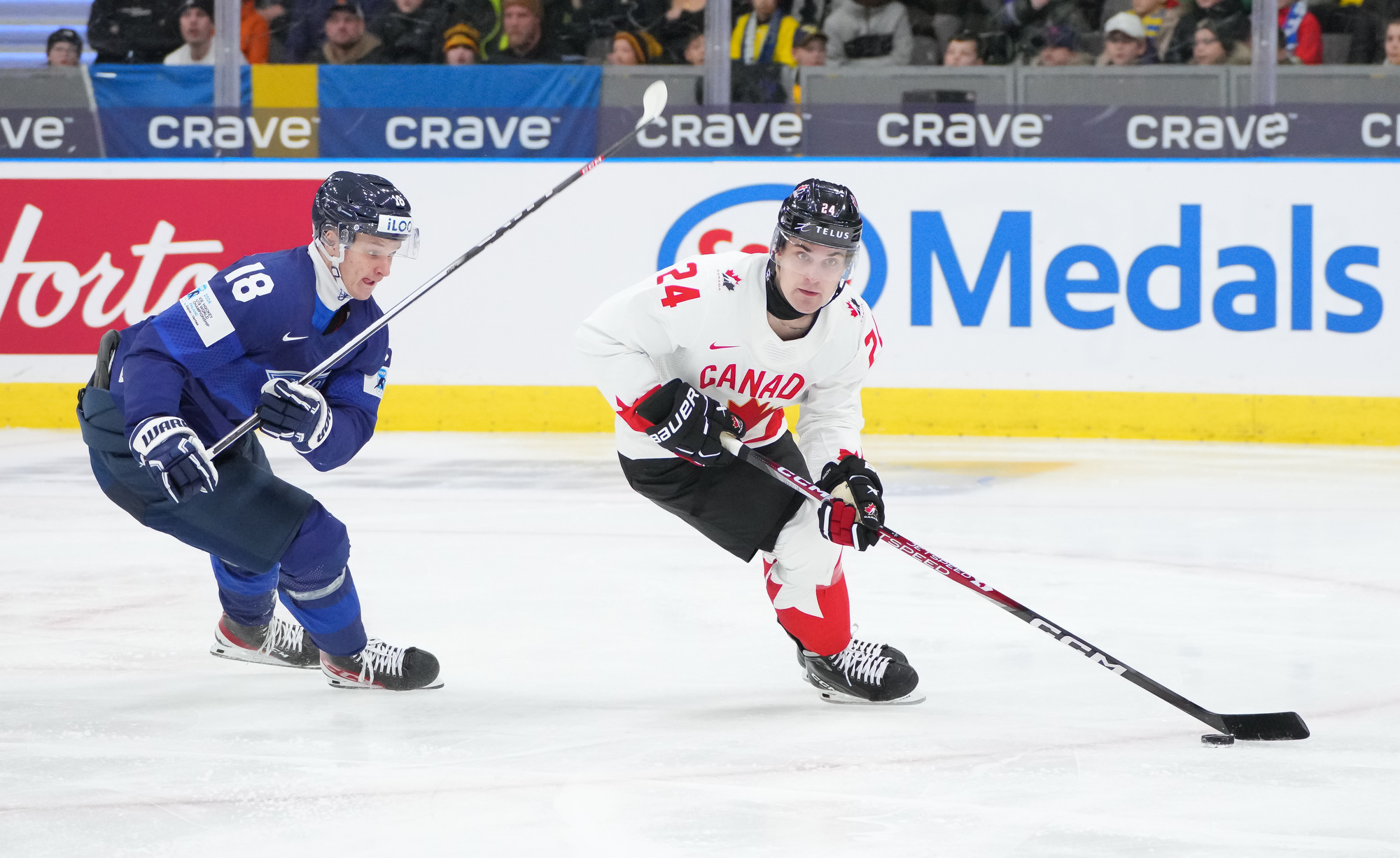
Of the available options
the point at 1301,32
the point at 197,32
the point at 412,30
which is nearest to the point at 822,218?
the point at 1301,32

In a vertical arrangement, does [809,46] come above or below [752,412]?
above

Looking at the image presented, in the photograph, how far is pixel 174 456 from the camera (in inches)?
106

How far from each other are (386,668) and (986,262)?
160 inches

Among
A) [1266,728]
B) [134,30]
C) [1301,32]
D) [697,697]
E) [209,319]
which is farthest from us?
[134,30]

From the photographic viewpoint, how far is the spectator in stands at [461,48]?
678cm

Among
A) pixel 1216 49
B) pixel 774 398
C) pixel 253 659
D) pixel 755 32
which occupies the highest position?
pixel 755 32

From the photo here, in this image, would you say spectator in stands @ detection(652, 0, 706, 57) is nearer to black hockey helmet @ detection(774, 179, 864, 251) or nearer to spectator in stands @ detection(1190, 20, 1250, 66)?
spectator in stands @ detection(1190, 20, 1250, 66)

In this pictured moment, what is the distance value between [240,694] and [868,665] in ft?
3.74

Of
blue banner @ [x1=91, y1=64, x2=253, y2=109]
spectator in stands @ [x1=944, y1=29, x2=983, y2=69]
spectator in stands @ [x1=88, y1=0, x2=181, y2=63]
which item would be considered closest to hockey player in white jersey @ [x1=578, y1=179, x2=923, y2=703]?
spectator in stands @ [x1=944, y1=29, x2=983, y2=69]

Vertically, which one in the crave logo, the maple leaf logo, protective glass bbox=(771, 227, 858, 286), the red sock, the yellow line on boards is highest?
protective glass bbox=(771, 227, 858, 286)

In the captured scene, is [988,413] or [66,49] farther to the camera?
[66,49]

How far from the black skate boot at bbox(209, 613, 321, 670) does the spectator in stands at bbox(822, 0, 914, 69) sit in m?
4.15

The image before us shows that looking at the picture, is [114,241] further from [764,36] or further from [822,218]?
[822,218]

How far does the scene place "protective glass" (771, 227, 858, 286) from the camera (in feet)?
8.97
